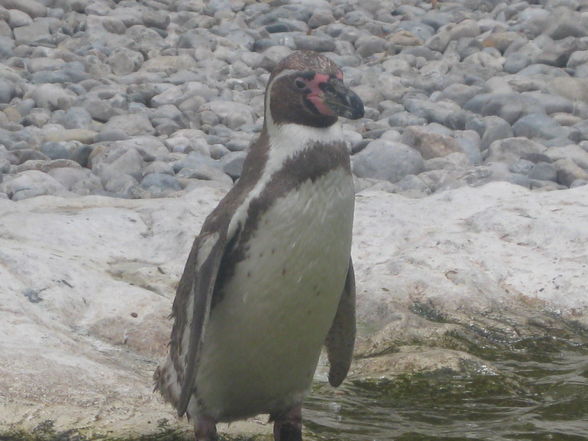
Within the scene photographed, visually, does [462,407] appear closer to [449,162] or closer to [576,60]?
[449,162]

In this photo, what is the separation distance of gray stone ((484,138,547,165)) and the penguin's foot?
5726 mm

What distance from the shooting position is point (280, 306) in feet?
13.9

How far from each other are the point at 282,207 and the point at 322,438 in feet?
3.68

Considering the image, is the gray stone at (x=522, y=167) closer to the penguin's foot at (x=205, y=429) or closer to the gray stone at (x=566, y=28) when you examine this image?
the gray stone at (x=566, y=28)

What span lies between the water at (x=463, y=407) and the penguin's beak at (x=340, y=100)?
1.32m

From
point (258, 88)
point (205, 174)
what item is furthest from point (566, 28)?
point (205, 174)

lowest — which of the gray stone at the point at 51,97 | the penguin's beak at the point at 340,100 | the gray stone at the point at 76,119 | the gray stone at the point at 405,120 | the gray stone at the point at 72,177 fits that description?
the gray stone at the point at 72,177

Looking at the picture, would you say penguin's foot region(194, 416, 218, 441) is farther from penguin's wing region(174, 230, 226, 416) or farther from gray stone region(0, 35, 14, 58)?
gray stone region(0, 35, 14, 58)

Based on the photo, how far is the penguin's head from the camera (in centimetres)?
422

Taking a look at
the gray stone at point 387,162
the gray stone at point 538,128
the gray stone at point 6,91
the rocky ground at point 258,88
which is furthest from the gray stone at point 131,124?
the gray stone at point 538,128

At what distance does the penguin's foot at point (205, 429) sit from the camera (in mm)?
4449

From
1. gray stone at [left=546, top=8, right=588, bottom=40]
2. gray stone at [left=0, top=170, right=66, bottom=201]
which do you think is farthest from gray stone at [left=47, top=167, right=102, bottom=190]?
gray stone at [left=546, top=8, right=588, bottom=40]

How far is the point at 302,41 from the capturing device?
13.9m

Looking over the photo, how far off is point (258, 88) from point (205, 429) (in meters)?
8.02
